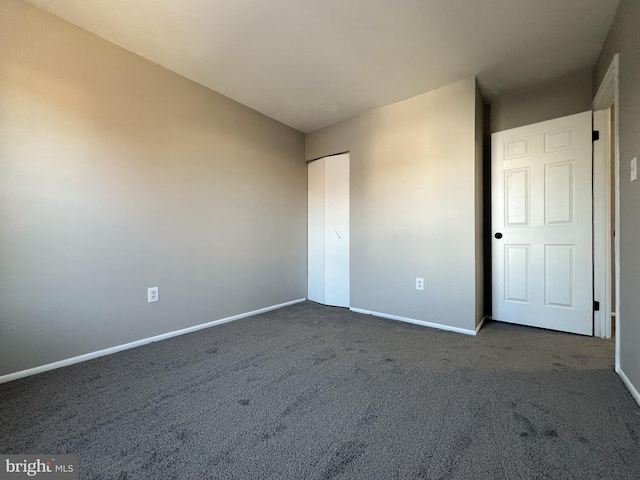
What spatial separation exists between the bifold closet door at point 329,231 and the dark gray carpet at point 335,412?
135 cm

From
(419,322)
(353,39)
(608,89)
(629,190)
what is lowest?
(419,322)

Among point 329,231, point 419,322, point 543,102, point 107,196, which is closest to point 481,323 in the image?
point 419,322

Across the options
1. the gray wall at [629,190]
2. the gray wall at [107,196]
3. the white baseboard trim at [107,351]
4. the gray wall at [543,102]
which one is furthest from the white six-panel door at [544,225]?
the white baseboard trim at [107,351]

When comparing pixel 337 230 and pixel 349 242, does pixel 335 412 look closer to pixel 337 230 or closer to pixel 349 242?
pixel 349 242

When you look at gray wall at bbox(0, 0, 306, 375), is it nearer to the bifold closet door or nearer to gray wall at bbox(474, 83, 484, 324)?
the bifold closet door

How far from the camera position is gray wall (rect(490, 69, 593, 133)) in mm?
2370

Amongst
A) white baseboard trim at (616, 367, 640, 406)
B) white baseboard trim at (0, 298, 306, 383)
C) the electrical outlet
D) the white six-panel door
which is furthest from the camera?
the white six-panel door

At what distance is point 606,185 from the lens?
7.29ft

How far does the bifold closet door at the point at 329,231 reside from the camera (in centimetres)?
337

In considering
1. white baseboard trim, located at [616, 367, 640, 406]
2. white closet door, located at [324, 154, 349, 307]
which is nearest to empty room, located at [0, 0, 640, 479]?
white baseboard trim, located at [616, 367, 640, 406]

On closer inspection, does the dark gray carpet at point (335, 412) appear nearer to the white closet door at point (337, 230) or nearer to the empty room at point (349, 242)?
the empty room at point (349, 242)

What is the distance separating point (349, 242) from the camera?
129 inches

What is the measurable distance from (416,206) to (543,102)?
1534mm

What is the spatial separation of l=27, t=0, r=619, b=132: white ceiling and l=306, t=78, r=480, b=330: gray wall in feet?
1.06
